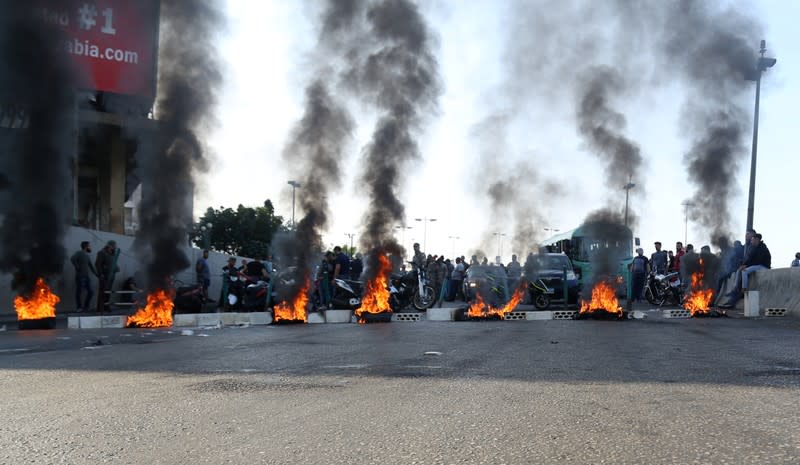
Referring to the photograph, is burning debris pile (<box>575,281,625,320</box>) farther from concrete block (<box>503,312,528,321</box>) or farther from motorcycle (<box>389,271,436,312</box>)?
motorcycle (<box>389,271,436,312</box>)

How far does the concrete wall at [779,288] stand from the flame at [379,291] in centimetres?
815

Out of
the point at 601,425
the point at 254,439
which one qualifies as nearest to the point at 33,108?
the point at 254,439

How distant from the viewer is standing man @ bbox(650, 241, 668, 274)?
70.2 ft

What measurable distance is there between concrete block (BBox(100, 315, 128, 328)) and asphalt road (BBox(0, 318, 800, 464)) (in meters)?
5.20

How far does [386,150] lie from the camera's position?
16.5 meters

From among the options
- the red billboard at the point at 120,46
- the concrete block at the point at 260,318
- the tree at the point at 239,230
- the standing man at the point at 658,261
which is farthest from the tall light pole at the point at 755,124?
the tree at the point at 239,230

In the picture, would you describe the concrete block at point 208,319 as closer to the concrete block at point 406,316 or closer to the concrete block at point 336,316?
the concrete block at point 336,316

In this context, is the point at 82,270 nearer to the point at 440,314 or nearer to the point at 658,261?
the point at 440,314

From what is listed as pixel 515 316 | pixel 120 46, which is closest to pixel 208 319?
pixel 515 316

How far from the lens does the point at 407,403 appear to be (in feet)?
17.0

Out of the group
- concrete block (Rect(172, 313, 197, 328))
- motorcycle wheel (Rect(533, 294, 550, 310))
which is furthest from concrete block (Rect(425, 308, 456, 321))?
concrete block (Rect(172, 313, 197, 328))

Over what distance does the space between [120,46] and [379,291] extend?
21.7m

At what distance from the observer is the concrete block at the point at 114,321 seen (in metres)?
14.6

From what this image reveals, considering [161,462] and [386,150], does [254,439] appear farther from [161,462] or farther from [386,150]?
[386,150]
